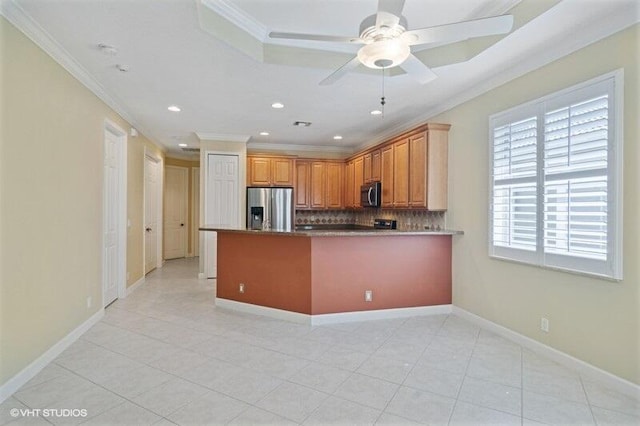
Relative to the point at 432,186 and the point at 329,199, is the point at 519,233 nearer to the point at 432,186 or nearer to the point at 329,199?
the point at 432,186

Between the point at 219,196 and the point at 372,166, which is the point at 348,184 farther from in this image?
the point at 219,196

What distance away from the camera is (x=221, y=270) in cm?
460

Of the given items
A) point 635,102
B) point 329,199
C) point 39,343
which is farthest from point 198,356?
point 329,199

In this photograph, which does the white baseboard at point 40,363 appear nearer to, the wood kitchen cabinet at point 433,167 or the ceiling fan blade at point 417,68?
the ceiling fan blade at point 417,68

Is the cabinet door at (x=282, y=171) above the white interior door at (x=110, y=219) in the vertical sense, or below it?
above

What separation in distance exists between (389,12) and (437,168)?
2750 millimetres

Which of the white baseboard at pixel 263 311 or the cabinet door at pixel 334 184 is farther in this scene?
the cabinet door at pixel 334 184

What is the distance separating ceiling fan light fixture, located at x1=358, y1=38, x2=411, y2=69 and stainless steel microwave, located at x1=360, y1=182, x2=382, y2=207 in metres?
3.41

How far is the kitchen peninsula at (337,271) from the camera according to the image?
390 centimetres

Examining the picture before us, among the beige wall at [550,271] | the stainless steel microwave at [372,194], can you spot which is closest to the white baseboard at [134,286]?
the stainless steel microwave at [372,194]

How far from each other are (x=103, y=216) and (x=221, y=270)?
4.98 feet

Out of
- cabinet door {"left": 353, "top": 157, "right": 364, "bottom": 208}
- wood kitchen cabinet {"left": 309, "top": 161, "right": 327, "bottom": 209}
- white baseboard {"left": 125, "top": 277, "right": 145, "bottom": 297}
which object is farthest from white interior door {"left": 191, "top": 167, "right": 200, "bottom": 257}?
cabinet door {"left": 353, "top": 157, "right": 364, "bottom": 208}

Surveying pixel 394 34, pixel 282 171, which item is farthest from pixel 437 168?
pixel 282 171

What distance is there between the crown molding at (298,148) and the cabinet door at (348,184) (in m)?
0.55
